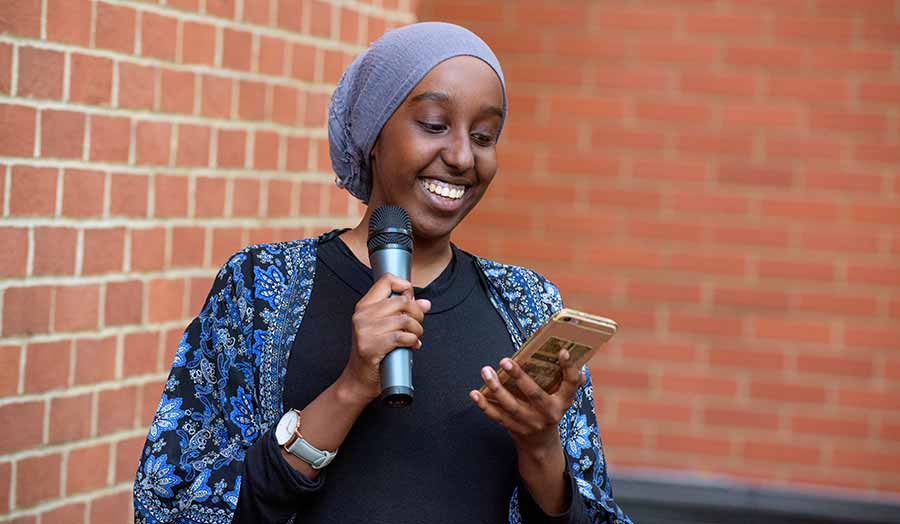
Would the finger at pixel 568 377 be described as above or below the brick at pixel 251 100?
below

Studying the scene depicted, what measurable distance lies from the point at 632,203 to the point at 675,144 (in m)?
0.33

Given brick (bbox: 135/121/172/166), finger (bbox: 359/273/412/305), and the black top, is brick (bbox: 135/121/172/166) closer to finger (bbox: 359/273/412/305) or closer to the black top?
the black top

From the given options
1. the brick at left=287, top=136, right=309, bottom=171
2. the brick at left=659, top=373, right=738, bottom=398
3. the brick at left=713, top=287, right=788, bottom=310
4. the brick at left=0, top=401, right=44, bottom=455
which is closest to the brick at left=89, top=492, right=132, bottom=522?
the brick at left=0, top=401, right=44, bottom=455

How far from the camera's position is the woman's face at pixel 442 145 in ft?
9.23

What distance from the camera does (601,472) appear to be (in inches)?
118

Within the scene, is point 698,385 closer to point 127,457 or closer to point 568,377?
point 127,457

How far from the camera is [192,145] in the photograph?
4434mm

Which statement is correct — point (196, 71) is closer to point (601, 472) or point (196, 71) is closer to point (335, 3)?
point (335, 3)

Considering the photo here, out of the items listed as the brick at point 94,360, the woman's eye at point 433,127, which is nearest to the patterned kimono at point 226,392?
the woman's eye at point 433,127

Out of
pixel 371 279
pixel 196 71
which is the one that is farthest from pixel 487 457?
pixel 196 71

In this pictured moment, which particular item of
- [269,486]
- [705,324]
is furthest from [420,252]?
[705,324]

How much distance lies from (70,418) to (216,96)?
112 cm

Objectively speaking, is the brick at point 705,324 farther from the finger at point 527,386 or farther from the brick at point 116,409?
the finger at point 527,386

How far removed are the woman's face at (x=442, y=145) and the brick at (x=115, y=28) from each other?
1418 millimetres
